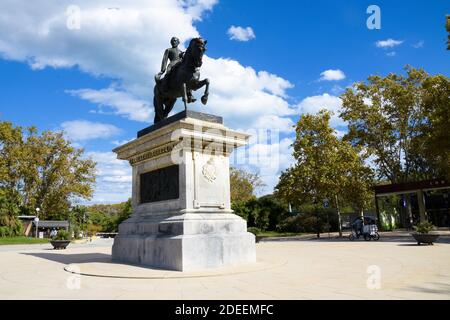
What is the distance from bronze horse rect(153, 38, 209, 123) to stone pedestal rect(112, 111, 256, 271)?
910 millimetres

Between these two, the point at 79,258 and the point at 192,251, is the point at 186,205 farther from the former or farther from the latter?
the point at 79,258

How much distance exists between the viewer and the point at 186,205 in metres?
9.55

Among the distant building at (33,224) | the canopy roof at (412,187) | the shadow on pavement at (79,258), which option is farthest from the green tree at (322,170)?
the distant building at (33,224)

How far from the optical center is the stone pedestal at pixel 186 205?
8.99 m

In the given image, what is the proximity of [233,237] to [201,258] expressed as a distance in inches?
43.4

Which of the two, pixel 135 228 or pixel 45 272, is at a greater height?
pixel 135 228

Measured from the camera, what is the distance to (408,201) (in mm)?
39094

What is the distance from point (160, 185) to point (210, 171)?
1.66 metres

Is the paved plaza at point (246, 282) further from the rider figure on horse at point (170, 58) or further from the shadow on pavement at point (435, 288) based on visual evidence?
the rider figure on horse at point (170, 58)

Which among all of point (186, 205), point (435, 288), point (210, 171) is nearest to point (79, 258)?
point (186, 205)
